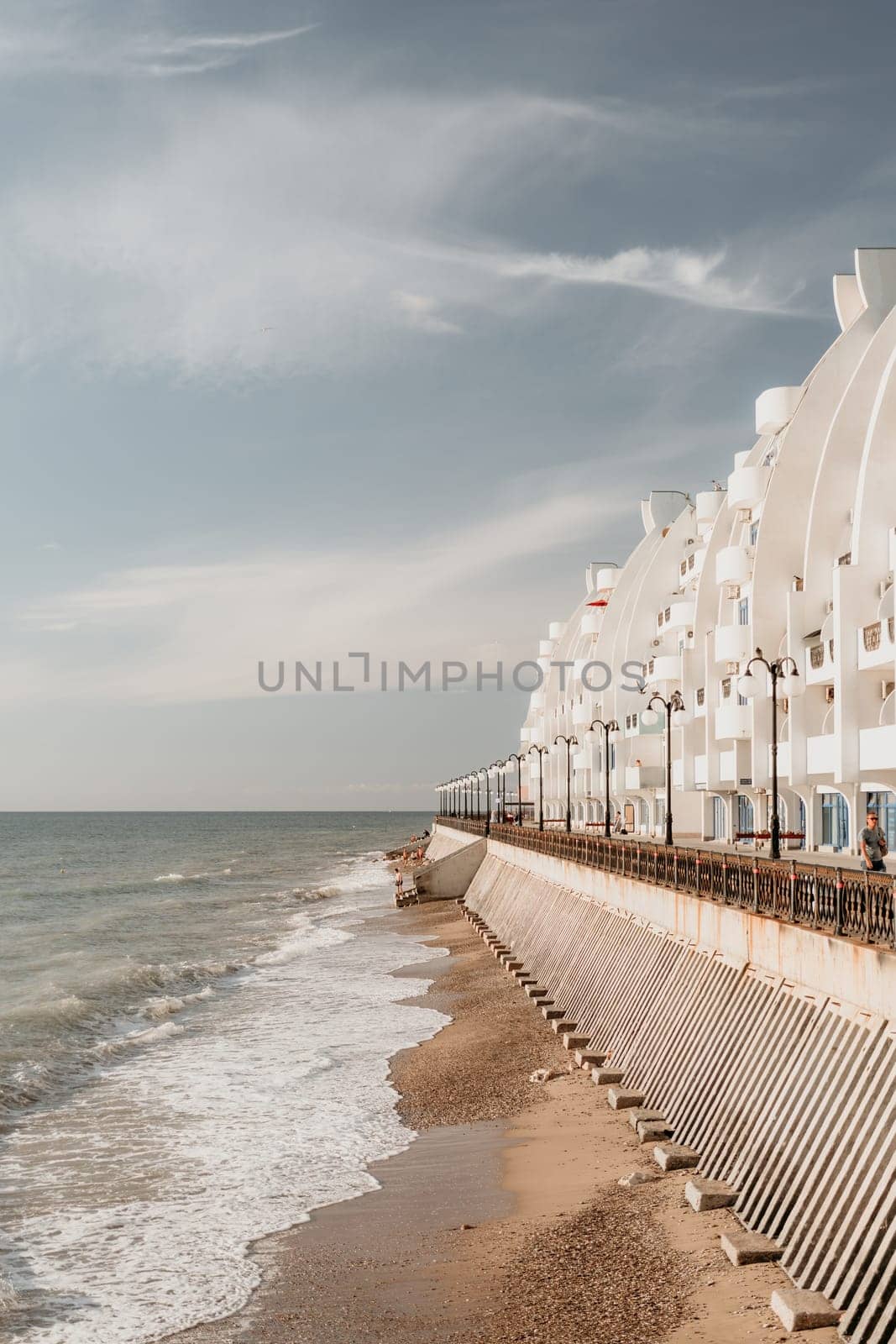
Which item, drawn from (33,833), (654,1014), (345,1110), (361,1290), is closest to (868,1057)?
(361,1290)

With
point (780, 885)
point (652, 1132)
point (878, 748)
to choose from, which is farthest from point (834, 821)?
point (652, 1132)

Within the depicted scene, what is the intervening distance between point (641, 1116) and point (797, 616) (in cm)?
1897

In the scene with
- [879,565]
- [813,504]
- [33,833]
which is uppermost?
[813,504]

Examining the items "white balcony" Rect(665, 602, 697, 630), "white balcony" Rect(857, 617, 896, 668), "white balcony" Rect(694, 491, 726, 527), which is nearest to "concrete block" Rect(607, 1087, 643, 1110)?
"white balcony" Rect(857, 617, 896, 668)

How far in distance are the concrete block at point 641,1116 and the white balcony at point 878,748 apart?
11.3 metres

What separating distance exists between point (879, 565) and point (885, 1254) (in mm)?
19664

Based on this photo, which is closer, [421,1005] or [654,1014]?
[654,1014]

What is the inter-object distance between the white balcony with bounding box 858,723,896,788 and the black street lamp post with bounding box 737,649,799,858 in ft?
6.21

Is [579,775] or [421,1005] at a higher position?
[579,775]

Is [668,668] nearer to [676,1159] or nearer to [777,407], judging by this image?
[777,407]

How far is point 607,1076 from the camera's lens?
57.2 feet

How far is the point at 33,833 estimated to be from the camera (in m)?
185

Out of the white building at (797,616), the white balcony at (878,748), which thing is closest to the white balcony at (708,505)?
the white building at (797,616)

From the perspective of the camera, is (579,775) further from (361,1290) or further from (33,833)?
(33,833)
